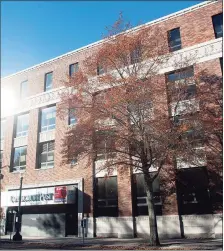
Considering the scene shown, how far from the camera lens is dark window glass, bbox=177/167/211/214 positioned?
21.4 m

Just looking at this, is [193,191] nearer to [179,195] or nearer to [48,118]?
[179,195]

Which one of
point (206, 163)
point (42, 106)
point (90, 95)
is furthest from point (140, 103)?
point (42, 106)

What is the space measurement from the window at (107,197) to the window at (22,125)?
1183 cm

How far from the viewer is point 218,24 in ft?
78.9

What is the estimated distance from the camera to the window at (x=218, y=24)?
78.2ft

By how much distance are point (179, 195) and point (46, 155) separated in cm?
1450

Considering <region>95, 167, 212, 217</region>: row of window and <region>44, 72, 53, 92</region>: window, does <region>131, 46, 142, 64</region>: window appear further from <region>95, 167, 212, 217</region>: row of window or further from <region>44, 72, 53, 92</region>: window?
<region>44, 72, 53, 92</region>: window

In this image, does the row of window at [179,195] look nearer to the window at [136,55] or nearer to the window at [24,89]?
the window at [136,55]

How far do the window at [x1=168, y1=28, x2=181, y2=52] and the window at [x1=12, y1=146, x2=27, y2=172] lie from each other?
1860 cm

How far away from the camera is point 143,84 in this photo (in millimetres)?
18031

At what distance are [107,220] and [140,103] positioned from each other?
38.3ft

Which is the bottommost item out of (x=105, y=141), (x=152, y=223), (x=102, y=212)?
(x=152, y=223)

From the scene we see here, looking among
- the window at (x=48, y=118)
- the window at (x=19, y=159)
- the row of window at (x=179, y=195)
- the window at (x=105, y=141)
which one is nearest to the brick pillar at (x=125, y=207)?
the row of window at (x=179, y=195)

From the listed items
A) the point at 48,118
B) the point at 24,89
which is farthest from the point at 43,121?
the point at 24,89
